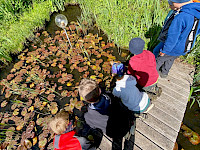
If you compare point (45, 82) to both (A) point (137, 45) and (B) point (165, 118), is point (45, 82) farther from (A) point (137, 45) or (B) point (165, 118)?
(B) point (165, 118)

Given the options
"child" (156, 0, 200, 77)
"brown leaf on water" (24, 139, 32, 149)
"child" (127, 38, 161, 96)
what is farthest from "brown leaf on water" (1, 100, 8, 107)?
"child" (156, 0, 200, 77)

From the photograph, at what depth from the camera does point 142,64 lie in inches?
60.2

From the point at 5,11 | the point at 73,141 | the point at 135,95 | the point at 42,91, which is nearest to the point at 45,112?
Result: the point at 42,91

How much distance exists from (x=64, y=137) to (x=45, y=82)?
1.61 metres

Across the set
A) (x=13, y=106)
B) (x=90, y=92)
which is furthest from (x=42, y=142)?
(x=90, y=92)

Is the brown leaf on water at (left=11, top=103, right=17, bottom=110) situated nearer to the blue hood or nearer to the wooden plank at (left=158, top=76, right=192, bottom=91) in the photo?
the wooden plank at (left=158, top=76, right=192, bottom=91)

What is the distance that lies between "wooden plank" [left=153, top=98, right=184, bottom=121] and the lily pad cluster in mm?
986

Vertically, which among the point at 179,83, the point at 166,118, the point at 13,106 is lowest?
the point at 166,118

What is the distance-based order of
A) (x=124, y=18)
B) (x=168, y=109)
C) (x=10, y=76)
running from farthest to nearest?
(x=10, y=76) < (x=124, y=18) < (x=168, y=109)

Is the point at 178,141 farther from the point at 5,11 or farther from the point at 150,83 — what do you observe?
the point at 5,11

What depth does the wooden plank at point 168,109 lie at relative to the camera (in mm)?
1728

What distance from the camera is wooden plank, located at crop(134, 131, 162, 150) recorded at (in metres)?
1.55

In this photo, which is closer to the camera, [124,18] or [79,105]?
[79,105]

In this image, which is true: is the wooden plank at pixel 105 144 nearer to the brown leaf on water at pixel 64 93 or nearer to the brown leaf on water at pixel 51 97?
the brown leaf on water at pixel 64 93
